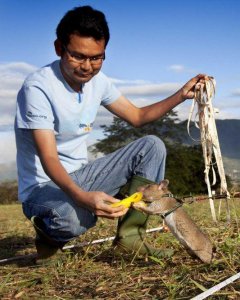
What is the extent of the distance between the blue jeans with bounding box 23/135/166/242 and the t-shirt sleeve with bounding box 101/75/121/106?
23.5 inches

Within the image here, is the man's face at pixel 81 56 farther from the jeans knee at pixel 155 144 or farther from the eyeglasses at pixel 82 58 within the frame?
the jeans knee at pixel 155 144

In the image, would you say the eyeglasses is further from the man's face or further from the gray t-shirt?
the gray t-shirt

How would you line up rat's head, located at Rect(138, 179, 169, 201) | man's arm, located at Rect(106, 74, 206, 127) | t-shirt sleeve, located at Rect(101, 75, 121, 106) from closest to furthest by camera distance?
rat's head, located at Rect(138, 179, 169, 201) → man's arm, located at Rect(106, 74, 206, 127) → t-shirt sleeve, located at Rect(101, 75, 121, 106)

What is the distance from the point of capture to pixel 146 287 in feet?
11.2

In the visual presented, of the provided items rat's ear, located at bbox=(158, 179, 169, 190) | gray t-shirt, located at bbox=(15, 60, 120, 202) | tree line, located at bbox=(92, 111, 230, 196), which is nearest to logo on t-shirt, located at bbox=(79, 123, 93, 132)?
gray t-shirt, located at bbox=(15, 60, 120, 202)

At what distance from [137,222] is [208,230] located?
1229mm

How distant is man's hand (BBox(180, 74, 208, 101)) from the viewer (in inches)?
167

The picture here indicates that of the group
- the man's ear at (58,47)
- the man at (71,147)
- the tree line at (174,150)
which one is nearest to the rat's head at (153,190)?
the man at (71,147)

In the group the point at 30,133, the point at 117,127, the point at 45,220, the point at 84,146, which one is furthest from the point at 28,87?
the point at 117,127

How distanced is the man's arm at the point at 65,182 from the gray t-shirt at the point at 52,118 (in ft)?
0.31

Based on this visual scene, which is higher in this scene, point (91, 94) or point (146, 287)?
point (91, 94)

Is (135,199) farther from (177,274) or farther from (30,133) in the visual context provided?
(30,133)

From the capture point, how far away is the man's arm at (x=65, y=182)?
3389mm

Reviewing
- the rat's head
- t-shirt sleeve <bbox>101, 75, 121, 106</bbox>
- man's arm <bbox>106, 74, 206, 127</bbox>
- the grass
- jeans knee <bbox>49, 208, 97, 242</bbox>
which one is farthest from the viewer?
t-shirt sleeve <bbox>101, 75, 121, 106</bbox>
